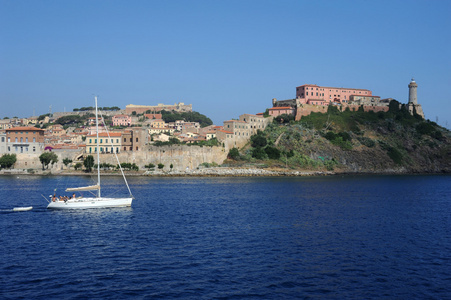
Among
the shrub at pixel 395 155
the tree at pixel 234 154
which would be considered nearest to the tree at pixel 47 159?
the tree at pixel 234 154

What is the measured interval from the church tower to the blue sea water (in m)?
67.5

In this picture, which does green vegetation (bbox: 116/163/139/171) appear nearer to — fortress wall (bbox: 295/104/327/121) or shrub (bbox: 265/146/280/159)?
shrub (bbox: 265/146/280/159)

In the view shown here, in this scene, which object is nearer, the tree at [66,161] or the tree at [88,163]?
the tree at [88,163]

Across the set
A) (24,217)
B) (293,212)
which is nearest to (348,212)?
(293,212)

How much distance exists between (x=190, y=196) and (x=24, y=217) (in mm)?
14618

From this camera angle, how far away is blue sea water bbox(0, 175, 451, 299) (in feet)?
44.3

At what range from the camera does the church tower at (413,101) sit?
9369cm

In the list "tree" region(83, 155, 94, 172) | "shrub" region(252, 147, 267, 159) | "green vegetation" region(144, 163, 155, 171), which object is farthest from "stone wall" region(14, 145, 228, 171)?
"shrub" region(252, 147, 267, 159)

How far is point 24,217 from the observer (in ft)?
85.1

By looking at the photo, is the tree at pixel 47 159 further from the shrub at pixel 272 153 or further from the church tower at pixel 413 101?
the church tower at pixel 413 101

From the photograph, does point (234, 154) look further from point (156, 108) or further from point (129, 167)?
point (156, 108)

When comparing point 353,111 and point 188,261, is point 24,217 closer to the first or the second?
point 188,261

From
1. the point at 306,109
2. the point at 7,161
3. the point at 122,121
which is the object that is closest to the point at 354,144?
the point at 306,109

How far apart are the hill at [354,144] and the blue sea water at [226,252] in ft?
128
